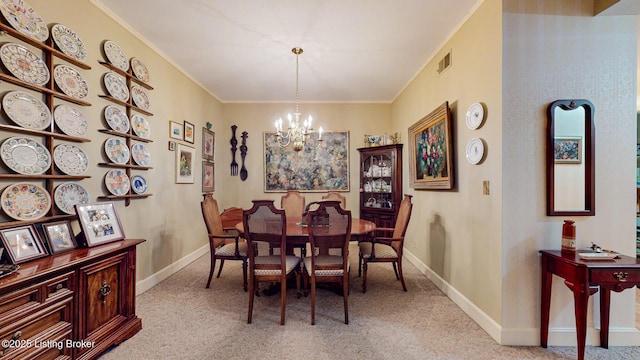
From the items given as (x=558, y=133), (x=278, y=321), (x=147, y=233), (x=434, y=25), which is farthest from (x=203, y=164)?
(x=558, y=133)

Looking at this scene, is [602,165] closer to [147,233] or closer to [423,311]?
[423,311]

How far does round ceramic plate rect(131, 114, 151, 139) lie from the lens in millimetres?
2916

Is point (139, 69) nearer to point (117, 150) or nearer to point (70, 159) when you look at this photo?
point (117, 150)

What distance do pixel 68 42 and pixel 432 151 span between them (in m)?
3.63

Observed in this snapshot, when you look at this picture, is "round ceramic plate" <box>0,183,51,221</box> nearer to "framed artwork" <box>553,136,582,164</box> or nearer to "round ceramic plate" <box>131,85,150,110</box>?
"round ceramic plate" <box>131,85,150,110</box>

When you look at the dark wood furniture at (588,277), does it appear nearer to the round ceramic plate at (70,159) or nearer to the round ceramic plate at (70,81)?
the round ceramic plate at (70,159)

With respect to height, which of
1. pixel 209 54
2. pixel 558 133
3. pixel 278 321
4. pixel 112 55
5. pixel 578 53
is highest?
pixel 209 54

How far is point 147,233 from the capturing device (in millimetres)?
3139

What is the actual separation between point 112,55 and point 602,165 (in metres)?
4.32

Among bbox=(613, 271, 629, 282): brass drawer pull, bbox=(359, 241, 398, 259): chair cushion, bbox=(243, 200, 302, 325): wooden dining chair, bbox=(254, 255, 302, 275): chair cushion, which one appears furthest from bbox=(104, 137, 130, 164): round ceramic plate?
bbox=(613, 271, 629, 282): brass drawer pull

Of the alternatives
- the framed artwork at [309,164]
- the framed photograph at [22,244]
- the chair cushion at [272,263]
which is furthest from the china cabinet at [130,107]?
the framed artwork at [309,164]

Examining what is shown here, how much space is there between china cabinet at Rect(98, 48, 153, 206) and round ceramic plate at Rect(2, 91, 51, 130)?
525 millimetres

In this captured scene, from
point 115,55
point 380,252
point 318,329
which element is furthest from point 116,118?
point 380,252

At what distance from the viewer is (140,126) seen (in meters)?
3.00
